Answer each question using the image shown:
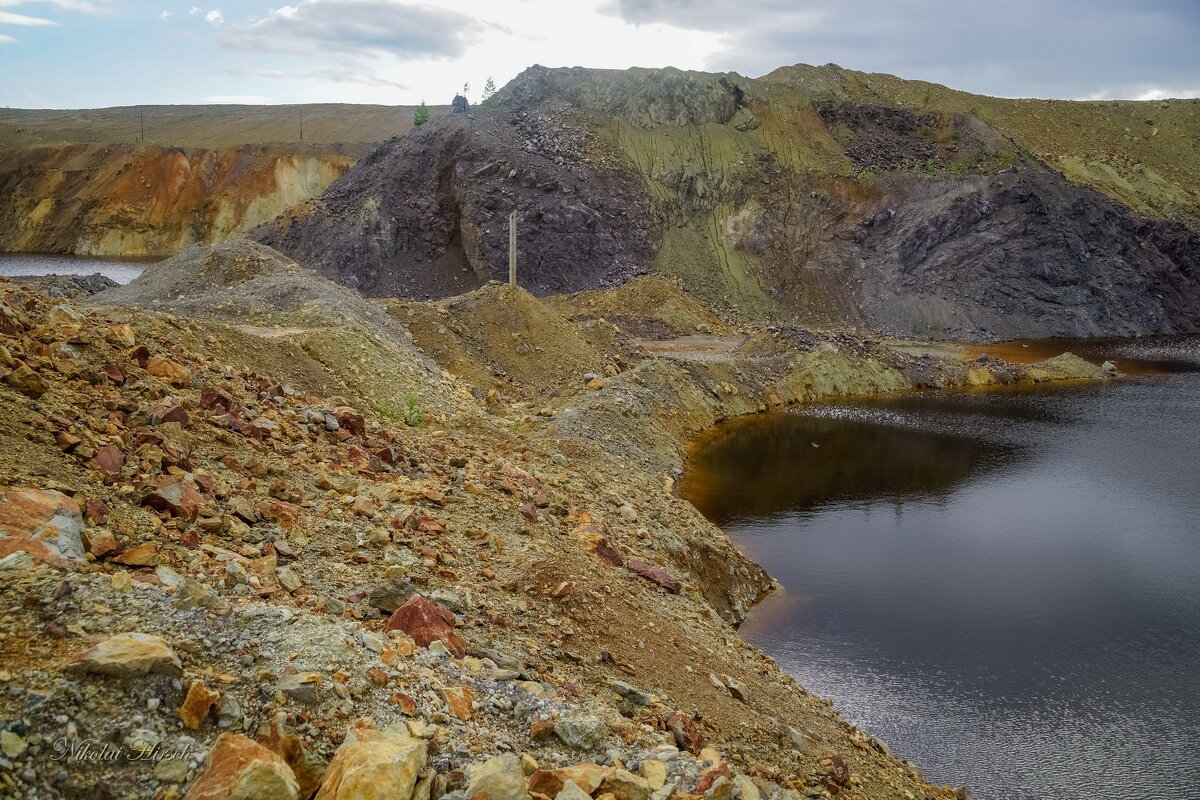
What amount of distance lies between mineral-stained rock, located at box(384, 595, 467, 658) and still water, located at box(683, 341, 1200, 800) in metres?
6.55

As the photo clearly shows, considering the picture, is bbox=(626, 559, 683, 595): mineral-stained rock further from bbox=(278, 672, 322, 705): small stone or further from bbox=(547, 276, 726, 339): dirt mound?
bbox=(547, 276, 726, 339): dirt mound

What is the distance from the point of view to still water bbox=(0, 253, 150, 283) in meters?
50.2

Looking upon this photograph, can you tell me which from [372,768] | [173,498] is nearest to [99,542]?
[173,498]

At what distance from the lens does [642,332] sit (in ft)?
125

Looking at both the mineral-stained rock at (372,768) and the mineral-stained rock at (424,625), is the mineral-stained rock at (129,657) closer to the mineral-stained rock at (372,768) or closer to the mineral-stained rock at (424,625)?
the mineral-stained rock at (372,768)

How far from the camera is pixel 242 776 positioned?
477cm

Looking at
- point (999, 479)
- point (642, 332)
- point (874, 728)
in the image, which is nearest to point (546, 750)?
point (874, 728)

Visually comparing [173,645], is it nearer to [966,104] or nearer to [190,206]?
[190,206]

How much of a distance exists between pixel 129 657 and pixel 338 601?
2.40 meters

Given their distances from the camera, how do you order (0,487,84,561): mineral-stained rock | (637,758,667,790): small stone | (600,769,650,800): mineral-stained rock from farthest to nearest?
(637,758,667,790): small stone, (0,487,84,561): mineral-stained rock, (600,769,650,800): mineral-stained rock

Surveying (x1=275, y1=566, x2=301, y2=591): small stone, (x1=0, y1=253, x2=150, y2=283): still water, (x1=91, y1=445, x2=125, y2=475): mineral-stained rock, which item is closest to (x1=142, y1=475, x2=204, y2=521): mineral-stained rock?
(x1=91, y1=445, x2=125, y2=475): mineral-stained rock

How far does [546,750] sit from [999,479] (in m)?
20.7

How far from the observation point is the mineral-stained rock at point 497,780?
212 inches

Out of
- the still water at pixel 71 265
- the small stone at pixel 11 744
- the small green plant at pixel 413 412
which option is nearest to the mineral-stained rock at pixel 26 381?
the small stone at pixel 11 744
